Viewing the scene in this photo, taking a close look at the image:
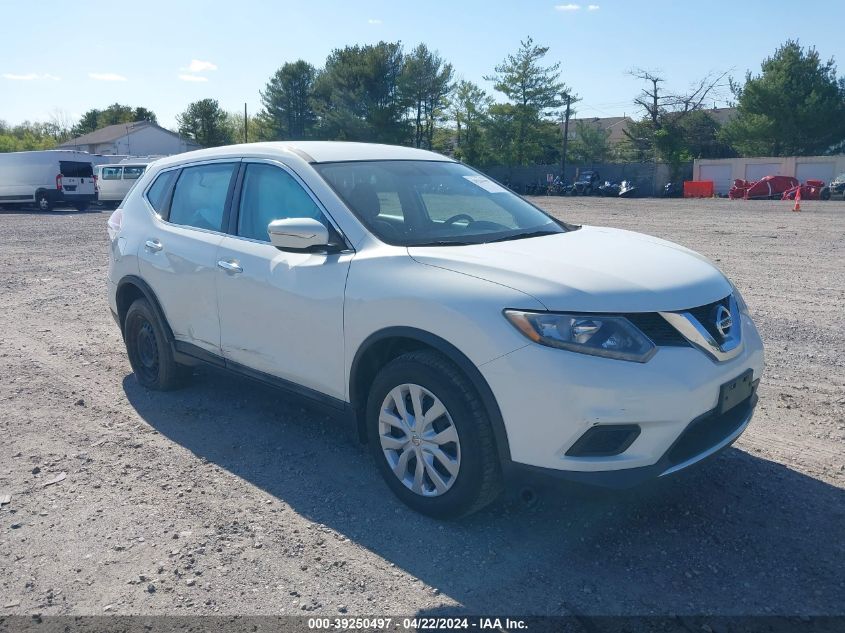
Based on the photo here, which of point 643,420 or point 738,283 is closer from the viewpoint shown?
point 643,420

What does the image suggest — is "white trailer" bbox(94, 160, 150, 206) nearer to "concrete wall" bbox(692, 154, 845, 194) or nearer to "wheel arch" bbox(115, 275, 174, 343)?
"wheel arch" bbox(115, 275, 174, 343)

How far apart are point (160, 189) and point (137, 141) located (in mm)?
74795

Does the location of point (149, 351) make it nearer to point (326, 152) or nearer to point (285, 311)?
point (285, 311)

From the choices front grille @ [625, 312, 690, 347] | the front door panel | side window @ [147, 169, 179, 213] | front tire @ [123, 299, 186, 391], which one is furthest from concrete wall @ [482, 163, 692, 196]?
front grille @ [625, 312, 690, 347]

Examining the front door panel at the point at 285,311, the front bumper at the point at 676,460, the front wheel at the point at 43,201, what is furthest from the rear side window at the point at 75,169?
the front bumper at the point at 676,460

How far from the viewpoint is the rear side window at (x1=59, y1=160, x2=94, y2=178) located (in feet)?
96.4

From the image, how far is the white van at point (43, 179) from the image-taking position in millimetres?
29125

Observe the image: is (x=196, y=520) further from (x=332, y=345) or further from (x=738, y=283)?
(x=738, y=283)

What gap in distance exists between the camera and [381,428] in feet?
12.0

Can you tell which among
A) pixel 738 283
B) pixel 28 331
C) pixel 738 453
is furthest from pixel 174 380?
pixel 738 283

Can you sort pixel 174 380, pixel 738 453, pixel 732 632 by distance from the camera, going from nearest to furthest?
pixel 732 632 < pixel 738 453 < pixel 174 380

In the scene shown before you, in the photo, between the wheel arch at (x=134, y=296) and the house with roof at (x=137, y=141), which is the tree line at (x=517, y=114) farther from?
the wheel arch at (x=134, y=296)

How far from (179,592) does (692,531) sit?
2.30 metres

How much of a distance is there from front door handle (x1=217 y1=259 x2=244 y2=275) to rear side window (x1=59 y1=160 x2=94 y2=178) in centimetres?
2855
